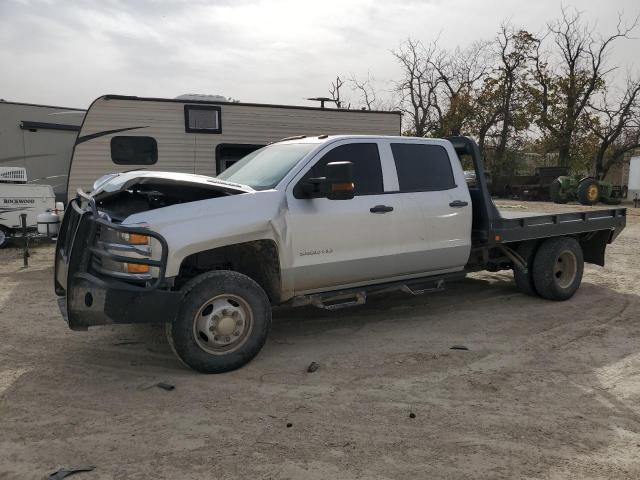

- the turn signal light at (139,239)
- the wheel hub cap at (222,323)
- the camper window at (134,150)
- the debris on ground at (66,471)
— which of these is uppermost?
the camper window at (134,150)

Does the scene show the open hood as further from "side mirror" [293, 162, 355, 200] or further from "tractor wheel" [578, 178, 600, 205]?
"tractor wheel" [578, 178, 600, 205]

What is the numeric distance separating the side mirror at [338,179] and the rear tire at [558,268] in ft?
11.0

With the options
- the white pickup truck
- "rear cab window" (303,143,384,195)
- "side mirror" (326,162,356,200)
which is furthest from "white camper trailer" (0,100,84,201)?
"side mirror" (326,162,356,200)

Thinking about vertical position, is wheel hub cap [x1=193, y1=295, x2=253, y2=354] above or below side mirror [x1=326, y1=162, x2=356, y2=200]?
below

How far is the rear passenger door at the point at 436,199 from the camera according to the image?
5.59 metres

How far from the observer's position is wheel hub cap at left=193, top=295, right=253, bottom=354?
4355 mm

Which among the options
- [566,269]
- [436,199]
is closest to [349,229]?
[436,199]

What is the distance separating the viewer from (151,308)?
4.09 m

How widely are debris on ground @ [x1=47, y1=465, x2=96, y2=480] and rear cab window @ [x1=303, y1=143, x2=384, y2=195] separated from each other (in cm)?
314

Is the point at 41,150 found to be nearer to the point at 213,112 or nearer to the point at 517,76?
the point at 213,112

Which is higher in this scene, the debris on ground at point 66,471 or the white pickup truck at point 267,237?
the white pickup truck at point 267,237

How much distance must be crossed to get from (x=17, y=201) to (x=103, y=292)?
9563 millimetres

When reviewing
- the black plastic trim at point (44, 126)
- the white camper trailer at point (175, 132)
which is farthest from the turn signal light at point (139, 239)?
the black plastic trim at point (44, 126)

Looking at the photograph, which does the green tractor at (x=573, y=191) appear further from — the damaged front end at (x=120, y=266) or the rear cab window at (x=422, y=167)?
the damaged front end at (x=120, y=266)
